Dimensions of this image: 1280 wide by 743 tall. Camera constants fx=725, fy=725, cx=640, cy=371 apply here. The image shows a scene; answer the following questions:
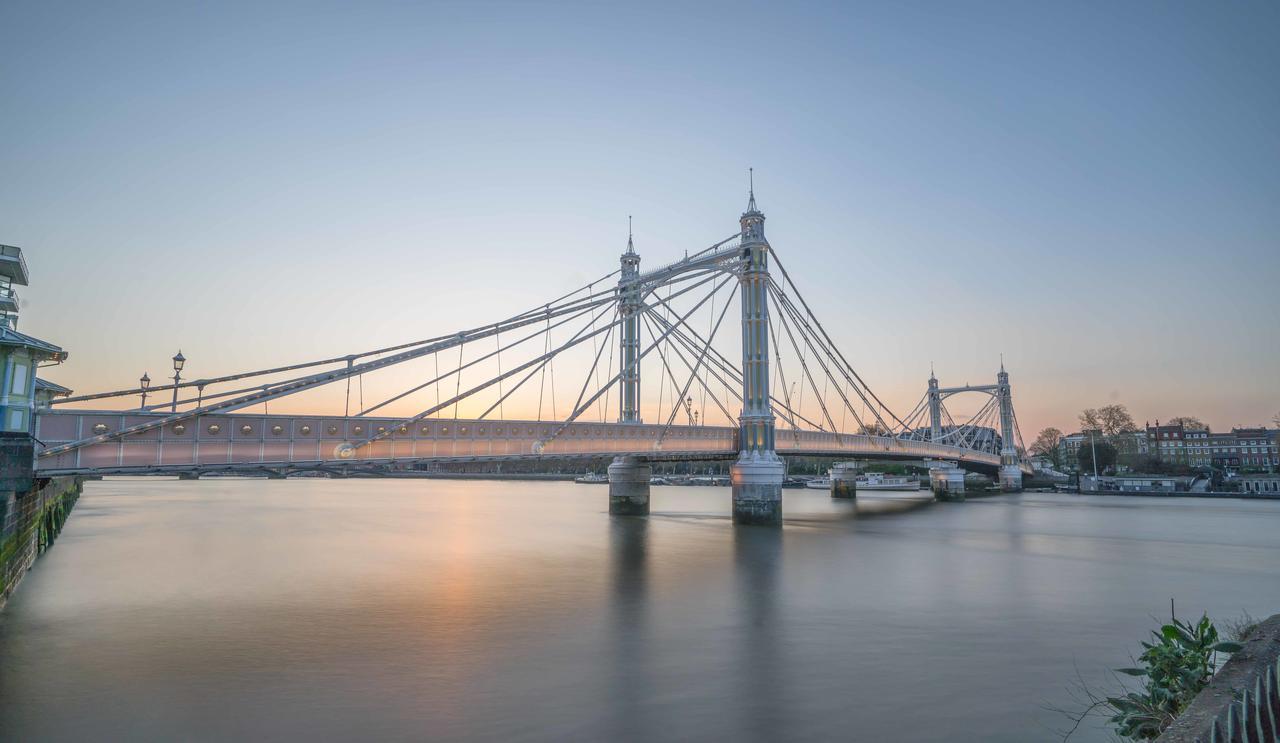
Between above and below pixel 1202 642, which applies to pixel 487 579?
below

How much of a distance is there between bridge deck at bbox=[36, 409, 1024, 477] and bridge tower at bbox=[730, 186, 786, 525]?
8098mm

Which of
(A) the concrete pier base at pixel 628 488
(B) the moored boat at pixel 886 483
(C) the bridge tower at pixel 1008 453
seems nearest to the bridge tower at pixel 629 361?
(A) the concrete pier base at pixel 628 488

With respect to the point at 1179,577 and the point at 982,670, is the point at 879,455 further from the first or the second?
the point at 982,670

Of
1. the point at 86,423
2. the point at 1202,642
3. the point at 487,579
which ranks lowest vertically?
the point at 487,579

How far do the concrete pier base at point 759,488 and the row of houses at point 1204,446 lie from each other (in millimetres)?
121787

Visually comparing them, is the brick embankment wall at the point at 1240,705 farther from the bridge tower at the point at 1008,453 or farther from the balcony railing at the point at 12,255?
the bridge tower at the point at 1008,453

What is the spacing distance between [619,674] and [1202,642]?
1038 cm

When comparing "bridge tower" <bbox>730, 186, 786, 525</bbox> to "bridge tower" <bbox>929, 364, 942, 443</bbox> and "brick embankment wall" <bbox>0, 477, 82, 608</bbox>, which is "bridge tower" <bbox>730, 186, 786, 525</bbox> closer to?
"brick embankment wall" <bbox>0, 477, 82, 608</bbox>

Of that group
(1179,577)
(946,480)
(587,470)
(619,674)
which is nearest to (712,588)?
(619,674)

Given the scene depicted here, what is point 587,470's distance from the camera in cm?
17300

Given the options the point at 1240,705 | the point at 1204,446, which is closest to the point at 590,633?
the point at 1240,705

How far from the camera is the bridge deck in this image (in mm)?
19203

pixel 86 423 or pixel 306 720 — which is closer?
pixel 306 720

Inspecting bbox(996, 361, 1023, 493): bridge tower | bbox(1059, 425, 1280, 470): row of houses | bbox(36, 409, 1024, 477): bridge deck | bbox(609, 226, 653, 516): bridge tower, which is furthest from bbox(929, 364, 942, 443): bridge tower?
bbox(36, 409, 1024, 477): bridge deck
